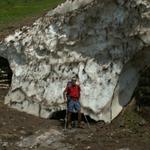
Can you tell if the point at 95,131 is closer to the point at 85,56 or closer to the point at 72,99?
the point at 72,99

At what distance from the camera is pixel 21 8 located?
50469 millimetres

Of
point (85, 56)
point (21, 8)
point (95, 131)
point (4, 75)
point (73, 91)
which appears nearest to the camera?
point (95, 131)

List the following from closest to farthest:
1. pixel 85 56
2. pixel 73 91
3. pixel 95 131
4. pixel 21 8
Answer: pixel 95 131 → pixel 73 91 → pixel 85 56 → pixel 21 8

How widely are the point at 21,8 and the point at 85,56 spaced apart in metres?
27.2

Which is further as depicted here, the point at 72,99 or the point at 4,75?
the point at 4,75

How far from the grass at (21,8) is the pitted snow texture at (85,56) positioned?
15.8 m

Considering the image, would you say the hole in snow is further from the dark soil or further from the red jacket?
the red jacket

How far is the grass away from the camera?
43125 mm

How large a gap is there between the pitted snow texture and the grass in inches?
623

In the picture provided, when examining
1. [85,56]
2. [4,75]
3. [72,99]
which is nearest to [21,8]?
[4,75]

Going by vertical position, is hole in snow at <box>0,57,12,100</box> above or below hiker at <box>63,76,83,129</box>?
above

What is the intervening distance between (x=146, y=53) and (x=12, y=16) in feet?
75.9

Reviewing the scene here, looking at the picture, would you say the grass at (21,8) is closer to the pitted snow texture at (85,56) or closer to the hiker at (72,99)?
the pitted snow texture at (85,56)

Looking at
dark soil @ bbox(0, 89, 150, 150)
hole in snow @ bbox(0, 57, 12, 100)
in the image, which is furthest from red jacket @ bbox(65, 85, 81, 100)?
hole in snow @ bbox(0, 57, 12, 100)
